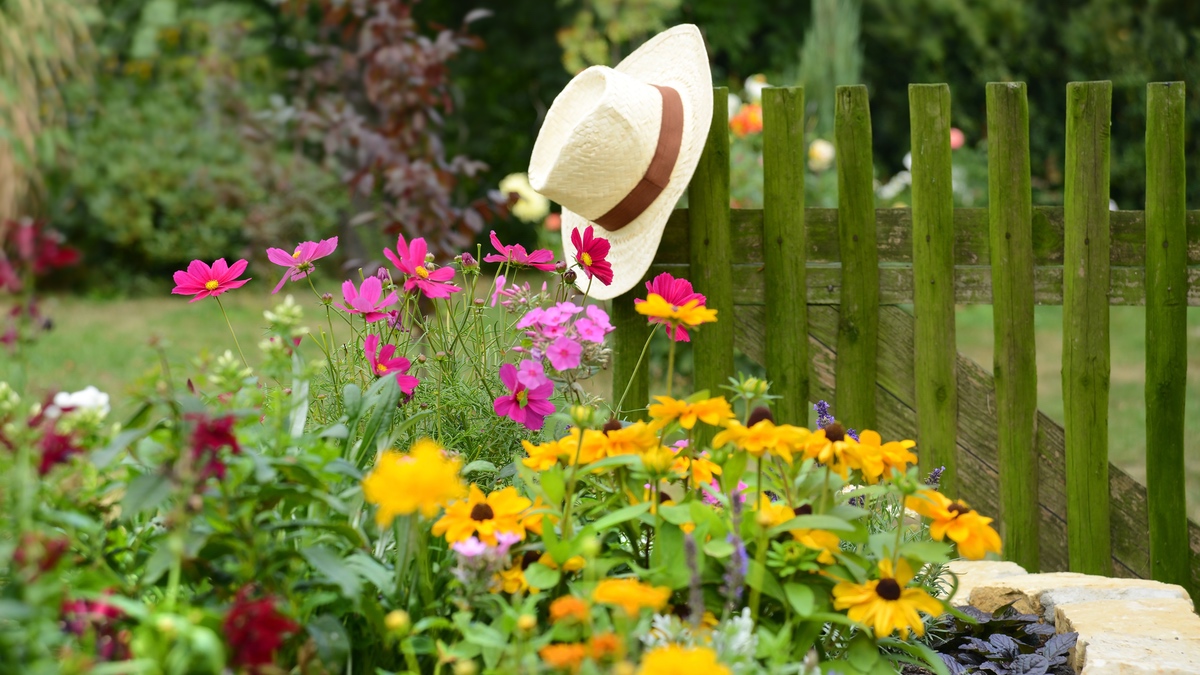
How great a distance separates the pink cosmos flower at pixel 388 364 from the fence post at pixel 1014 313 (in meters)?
1.60

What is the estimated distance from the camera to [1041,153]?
10.1 metres

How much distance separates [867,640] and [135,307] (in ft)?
27.6

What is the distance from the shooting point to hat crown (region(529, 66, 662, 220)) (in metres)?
2.58

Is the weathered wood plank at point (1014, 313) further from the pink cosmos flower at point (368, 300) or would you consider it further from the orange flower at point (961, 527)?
the pink cosmos flower at point (368, 300)

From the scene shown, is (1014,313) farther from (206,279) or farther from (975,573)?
(206,279)

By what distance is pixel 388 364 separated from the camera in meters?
1.82

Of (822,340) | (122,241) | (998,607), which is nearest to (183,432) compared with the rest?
(998,607)

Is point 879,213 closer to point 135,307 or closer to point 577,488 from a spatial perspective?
point 577,488

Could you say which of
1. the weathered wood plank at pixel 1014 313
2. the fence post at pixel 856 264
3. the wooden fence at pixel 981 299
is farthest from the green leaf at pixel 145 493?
the weathered wood plank at pixel 1014 313

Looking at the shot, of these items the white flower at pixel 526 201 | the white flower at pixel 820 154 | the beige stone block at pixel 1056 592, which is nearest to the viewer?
the beige stone block at pixel 1056 592

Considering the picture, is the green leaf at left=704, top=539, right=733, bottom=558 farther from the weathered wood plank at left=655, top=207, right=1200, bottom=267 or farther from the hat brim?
the weathered wood plank at left=655, top=207, right=1200, bottom=267

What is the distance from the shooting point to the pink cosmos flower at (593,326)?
171 cm

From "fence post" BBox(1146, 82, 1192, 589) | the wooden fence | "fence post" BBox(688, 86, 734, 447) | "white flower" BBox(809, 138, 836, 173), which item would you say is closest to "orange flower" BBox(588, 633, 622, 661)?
the wooden fence

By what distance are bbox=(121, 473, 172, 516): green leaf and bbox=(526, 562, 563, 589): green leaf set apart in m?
0.44
